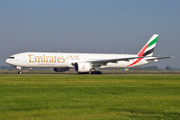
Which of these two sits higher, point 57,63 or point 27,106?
point 57,63

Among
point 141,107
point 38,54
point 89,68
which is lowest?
point 141,107

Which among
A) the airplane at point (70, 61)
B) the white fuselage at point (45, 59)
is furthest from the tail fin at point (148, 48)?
the white fuselage at point (45, 59)

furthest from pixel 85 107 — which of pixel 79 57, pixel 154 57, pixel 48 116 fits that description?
pixel 154 57

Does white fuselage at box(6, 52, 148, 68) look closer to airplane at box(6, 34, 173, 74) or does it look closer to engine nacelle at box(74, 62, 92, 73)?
airplane at box(6, 34, 173, 74)

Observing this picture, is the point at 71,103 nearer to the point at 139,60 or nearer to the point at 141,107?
the point at 141,107

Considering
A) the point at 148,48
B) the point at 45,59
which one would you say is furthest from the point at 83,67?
the point at 148,48

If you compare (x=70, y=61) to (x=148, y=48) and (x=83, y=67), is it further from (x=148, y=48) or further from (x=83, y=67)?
(x=148, y=48)

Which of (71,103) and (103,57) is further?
(103,57)

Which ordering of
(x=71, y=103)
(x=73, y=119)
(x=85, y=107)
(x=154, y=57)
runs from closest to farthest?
(x=73, y=119) → (x=85, y=107) → (x=71, y=103) → (x=154, y=57)

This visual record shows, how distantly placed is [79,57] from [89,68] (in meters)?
4.37

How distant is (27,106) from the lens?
10617mm

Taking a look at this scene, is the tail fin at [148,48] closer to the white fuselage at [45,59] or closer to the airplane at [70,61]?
the airplane at [70,61]

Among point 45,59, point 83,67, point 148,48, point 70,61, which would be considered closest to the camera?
point 83,67

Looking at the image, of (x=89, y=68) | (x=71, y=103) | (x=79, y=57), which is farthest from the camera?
(x=79, y=57)
